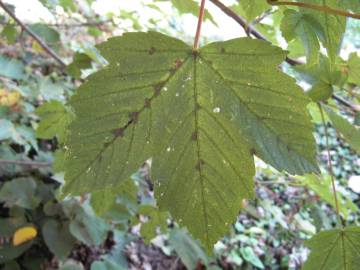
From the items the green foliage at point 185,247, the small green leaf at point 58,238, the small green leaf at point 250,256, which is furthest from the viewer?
the small green leaf at point 250,256

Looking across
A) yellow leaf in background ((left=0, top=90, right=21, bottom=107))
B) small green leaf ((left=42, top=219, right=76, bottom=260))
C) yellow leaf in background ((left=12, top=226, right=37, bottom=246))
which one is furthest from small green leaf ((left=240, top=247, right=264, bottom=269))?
yellow leaf in background ((left=0, top=90, right=21, bottom=107))

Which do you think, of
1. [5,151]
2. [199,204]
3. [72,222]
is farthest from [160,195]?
[5,151]

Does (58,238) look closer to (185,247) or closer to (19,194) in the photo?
(19,194)

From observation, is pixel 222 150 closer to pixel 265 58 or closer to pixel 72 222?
pixel 265 58

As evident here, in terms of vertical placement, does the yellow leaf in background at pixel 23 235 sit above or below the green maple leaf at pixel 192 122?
below

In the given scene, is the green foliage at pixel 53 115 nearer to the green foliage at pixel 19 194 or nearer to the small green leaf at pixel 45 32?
the small green leaf at pixel 45 32

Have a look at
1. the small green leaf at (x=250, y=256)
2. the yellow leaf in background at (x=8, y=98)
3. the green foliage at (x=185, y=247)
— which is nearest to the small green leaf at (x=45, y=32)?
the yellow leaf in background at (x=8, y=98)

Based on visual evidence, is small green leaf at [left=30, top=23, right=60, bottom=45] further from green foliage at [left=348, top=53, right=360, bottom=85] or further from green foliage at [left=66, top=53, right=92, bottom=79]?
green foliage at [left=348, top=53, right=360, bottom=85]
